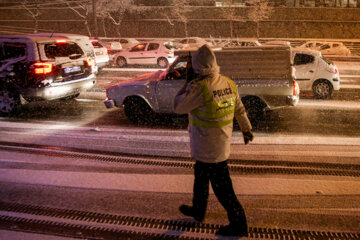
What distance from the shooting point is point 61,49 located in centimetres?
926

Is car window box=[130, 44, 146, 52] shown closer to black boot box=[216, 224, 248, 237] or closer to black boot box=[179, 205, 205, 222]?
black boot box=[179, 205, 205, 222]

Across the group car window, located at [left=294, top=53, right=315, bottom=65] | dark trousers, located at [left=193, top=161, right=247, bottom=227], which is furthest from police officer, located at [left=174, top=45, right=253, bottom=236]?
car window, located at [left=294, top=53, right=315, bottom=65]

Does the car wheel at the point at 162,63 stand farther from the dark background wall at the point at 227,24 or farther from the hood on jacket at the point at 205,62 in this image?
the dark background wall at the point at 227,24

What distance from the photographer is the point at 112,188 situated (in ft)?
16.1

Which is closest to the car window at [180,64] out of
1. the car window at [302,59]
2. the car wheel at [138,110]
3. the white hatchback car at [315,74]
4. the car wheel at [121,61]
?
the car wheel at [138,110]

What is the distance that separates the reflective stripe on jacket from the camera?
3.40m

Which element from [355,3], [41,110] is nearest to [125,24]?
[355,3]

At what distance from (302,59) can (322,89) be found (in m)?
1.15

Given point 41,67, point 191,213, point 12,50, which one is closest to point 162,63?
point 12,50

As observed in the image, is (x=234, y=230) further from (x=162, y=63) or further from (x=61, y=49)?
(x=162, y=63)

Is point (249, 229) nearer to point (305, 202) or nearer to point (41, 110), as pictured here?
point (305, 202)

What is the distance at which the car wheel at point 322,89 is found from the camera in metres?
11.4

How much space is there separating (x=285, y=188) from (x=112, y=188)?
2348mm

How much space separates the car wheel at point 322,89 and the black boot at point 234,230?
888cm
